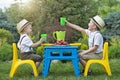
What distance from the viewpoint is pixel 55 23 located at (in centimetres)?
1788

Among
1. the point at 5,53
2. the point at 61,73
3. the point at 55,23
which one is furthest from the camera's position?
the point at 55,23

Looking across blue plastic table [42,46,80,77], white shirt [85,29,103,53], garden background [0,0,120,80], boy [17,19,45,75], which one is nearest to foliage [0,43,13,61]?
garden background [0,0,120,80]

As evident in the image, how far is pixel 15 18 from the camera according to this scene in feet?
83.1

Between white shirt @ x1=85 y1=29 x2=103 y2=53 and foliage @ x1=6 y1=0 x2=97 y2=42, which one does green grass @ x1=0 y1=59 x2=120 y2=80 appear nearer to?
white shirt @ x1=85 y1=29 x2=103 y2=53

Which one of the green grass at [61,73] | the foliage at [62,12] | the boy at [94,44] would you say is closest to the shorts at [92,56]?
the boy at [94,44]

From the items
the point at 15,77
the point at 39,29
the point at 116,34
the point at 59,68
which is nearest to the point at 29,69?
the point at 59,68

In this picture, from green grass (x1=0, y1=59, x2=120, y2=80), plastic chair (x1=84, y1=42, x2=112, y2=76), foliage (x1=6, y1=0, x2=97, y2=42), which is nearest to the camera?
green grass (x1=0, y1=59, x2=120, y2=80)

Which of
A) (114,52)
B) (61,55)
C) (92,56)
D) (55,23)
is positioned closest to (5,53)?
(114,52)

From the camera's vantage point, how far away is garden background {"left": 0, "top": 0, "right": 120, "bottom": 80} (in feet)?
35.6

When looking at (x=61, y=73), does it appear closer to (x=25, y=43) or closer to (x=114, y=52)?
(x=25, y=43)

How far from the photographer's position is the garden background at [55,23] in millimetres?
10844

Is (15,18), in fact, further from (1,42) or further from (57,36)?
(57,36)

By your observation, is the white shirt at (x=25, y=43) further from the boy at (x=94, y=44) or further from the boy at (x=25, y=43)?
the boy at (x=94, y=44)

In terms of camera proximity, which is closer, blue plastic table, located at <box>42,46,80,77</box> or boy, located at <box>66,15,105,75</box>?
blue plastic table, located at <box>42,46,80,77</box>
